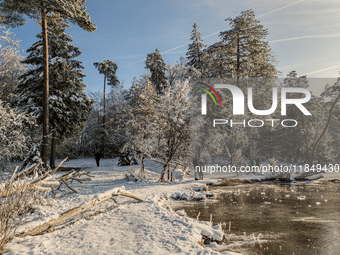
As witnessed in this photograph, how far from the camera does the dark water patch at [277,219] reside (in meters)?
6.69

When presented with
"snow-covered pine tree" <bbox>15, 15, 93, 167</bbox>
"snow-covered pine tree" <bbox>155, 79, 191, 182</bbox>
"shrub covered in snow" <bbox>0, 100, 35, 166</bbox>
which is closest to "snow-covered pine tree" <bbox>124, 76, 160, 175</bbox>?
"snow-covered pine tree" <bbox>155, 79, 191, 182</bbox>

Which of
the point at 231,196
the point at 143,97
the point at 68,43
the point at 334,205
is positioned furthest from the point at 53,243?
the point at 68,43

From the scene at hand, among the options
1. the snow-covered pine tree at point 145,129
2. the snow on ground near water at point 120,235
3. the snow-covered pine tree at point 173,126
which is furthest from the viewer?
the snow-covered pine tree at point 145,129

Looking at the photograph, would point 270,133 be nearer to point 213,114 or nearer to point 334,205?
point 213,114

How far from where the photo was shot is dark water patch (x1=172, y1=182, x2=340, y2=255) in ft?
22.0

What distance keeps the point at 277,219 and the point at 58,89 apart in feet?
62.6

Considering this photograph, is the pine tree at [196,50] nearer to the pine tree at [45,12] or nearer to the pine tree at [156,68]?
the pine tree at [156,68]

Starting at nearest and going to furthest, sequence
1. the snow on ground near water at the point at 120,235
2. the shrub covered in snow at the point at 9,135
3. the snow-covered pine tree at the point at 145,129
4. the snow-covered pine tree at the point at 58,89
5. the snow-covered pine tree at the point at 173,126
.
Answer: the snow on ground near water at the point at 120,235 → the shrub covered in snow at the point at 9,135 → the snow-covered pine tree at the point at 173,126 → the snow-covered pine tree at the point at 145,129 → the snow-covered pine tree at the point at 58,89

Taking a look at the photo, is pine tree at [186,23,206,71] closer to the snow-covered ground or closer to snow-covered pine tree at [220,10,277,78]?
snow-covered pine tree at [220,10,277,78]

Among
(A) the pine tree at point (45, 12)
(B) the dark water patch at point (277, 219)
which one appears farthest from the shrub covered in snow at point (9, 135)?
(B) the dark water patch at point (277, 219)

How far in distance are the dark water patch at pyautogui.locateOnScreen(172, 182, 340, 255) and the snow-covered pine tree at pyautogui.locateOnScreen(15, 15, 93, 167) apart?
13.5m

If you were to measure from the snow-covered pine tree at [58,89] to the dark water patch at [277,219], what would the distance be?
44.2 ft

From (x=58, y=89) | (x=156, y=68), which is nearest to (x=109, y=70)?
(x=156, y=68)

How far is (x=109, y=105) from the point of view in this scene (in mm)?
40438
